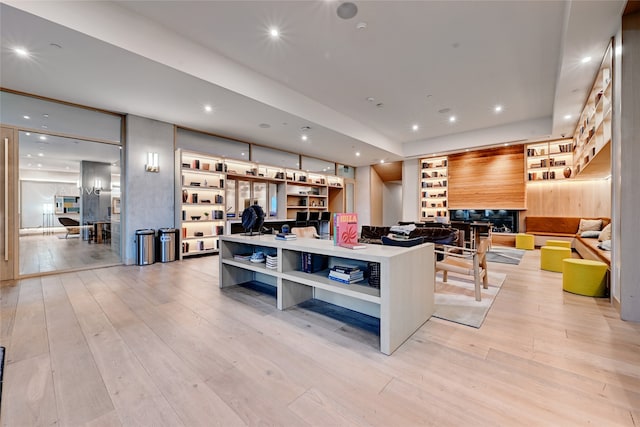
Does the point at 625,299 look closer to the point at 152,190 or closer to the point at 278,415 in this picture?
the point at 278,415

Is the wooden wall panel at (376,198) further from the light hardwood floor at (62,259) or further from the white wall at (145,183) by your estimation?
the light hardwood floor at (62,259)

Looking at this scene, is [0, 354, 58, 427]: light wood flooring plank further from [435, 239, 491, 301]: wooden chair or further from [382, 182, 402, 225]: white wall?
[382, 182, 402, 225]: white wall

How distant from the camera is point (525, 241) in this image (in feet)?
23.7

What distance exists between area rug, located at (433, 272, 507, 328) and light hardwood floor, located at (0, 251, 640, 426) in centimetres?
14

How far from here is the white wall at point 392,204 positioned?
1238 centimetres

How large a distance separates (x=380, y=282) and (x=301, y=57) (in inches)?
142

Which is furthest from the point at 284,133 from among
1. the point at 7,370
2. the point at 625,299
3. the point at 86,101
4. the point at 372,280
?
the point at 625,299

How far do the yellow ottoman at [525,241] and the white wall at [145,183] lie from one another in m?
8.98

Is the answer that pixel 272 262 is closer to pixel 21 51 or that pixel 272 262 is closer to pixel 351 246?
pixel 351 246

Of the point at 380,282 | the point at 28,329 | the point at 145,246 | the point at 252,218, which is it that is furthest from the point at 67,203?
the point at 380,282

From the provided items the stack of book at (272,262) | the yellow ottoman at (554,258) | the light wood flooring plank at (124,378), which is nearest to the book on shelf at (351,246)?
the stack of book at (272,262)

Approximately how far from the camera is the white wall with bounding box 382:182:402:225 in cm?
1238

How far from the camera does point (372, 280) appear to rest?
7.85 ft

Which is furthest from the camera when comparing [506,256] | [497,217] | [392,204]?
[392,204]
